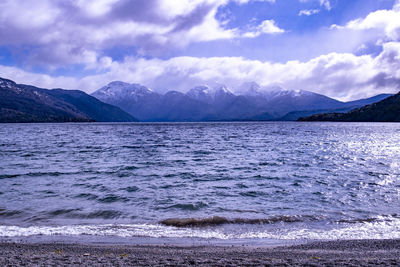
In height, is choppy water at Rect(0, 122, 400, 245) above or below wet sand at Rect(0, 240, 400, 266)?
below

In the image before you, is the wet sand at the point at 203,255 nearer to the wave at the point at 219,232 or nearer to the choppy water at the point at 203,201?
the wave at the point at 219,232

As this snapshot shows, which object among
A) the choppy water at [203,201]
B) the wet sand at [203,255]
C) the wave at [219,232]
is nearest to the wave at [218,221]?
the choppy water at [203,201]

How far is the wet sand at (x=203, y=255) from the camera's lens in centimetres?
1070

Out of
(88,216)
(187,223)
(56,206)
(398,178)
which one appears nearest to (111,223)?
(88,216)

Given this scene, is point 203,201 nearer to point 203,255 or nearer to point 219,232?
point 219,232

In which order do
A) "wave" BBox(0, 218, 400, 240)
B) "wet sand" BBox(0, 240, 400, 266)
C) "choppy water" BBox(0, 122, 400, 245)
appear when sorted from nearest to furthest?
"wet sand" BBox(0, 240, 400, 266), "wave" BBox(0, 218, 400, 240), "choppy water" BBox(0, 122, 400, 245)

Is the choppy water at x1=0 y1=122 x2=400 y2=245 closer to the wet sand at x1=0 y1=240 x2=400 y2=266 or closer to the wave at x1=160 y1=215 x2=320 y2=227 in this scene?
the wave at x1=160 y1=215 x2=320 y2=227

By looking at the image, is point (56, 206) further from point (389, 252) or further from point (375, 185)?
point (375, 185)

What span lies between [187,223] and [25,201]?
41.6 ft

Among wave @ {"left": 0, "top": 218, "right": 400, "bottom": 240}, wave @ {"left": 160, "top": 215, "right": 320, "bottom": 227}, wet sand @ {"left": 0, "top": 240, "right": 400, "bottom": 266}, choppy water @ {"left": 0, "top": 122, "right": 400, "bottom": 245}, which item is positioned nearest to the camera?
wet sand @ {"left": 0, "top": 240, "right": 400, "bottom": 266}

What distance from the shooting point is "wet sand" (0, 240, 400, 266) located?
10.7 meters

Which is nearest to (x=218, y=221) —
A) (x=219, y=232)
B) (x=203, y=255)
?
(x=219, y=232)

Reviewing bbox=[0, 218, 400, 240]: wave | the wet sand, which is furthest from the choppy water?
the wet sand

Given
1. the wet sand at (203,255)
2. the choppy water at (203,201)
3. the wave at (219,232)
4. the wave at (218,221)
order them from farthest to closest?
the wave at (218,221)
the choppy water at (203,201)
the wave at (219,232)
the wet sand at (203,255)
